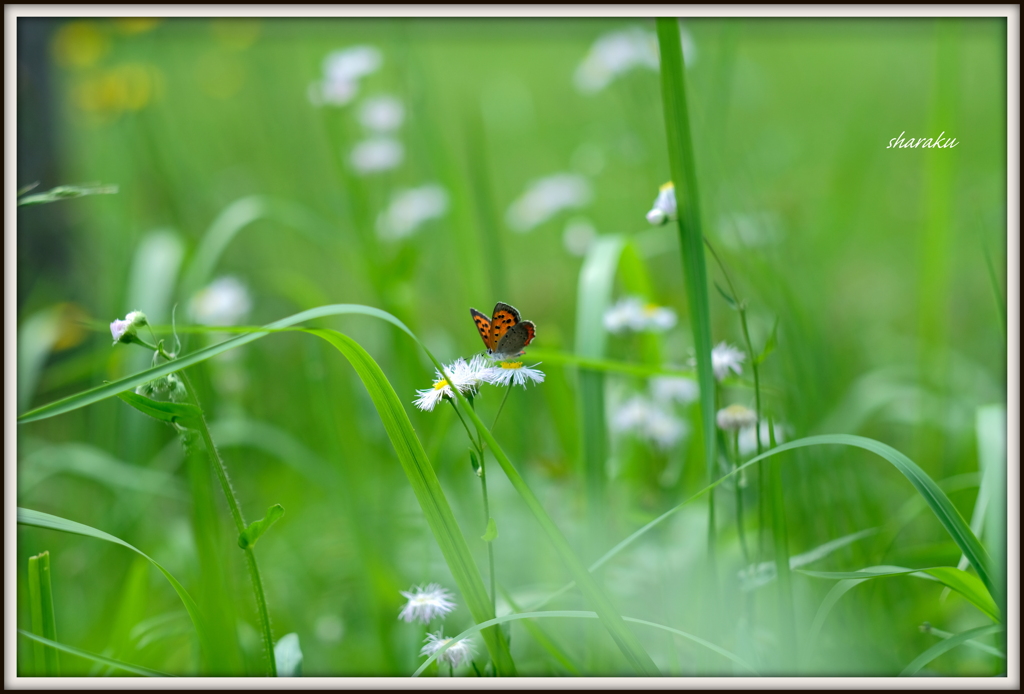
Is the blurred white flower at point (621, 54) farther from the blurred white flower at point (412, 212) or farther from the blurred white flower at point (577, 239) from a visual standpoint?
the blurred white flower at point (412, 212)

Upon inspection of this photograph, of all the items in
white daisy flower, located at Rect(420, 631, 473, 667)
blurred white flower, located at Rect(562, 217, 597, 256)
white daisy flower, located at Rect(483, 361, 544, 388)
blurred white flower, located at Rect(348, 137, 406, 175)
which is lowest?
white daisy flower, located at Rect(420, 631, 473, 667)

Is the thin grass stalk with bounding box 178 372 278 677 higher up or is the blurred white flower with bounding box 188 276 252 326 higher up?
the blurred white flower with bounding box 188 276 252 326

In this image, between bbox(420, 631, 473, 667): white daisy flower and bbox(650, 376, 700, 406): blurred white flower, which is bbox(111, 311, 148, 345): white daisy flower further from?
bbox(650, 376, 700, 406): blurred white flower

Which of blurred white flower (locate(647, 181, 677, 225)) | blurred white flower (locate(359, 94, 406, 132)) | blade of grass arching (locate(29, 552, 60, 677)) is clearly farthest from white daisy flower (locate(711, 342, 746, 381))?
blurred white flower (locate(359, 94, 406, 132))

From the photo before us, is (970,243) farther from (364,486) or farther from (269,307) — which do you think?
(269,307)

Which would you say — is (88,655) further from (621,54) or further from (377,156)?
(621,54)

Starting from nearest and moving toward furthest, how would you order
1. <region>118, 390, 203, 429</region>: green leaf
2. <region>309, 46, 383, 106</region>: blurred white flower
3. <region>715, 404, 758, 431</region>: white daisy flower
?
<region>118, 390, 203, 429</region>: green leaf → <region>715, 404, 758, 431</region>: white daisy flower → <region>309, 46, 383, 106</region>: blurred white flower

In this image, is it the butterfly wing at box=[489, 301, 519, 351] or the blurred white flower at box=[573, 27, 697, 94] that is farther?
the blurred white flower at box=[573, 27, 697, 94]
